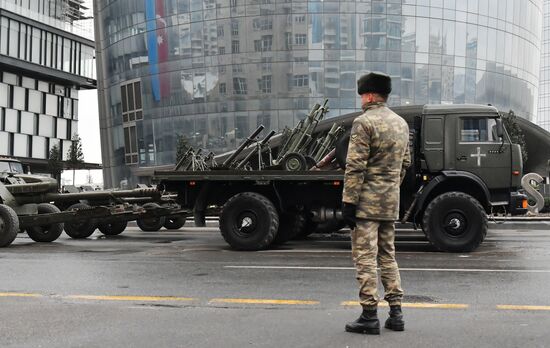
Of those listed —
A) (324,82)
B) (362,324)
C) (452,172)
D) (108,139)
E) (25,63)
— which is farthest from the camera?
(25,63)

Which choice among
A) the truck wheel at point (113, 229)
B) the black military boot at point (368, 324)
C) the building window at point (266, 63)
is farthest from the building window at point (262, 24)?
the black military boot at point (368, 324)

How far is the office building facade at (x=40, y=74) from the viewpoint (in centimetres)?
6588

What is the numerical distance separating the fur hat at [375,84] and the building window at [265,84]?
1513 inches

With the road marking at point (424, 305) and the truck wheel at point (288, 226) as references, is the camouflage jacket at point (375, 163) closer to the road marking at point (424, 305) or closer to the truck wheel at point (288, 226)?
the road marking at point (424, 305)

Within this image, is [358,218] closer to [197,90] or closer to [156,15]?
[197,90]

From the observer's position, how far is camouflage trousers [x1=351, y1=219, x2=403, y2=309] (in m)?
4.73

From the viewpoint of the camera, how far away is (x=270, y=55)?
4272cm

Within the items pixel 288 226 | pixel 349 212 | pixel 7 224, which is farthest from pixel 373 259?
Answer: pixel 7 224

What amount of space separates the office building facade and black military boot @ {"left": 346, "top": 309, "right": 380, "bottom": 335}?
66352mm

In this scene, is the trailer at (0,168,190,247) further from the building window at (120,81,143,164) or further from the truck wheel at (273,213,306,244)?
the building window at (120,81,143,164)

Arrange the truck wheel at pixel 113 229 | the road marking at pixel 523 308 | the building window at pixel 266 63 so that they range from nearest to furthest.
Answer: the road marking at pixel 523 308, the truck wheel at pixel 113 229, the building window at pixel 266 63

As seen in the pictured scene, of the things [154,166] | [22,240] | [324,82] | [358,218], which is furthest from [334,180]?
[154,166]

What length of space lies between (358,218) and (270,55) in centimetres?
3891

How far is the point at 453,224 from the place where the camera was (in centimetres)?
1038
